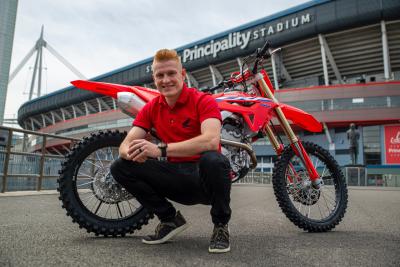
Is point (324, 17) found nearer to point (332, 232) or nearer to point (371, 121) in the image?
point (371, 121)

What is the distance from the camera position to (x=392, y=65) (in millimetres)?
28344

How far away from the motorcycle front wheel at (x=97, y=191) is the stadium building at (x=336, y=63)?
2016cm

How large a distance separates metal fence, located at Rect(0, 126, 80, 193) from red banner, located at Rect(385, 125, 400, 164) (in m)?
26.0

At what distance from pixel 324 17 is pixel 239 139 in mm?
27284

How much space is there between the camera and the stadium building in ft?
80.6

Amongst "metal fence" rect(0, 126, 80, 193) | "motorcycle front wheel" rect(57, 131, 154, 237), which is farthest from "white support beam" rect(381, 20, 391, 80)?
"motorcycle front wheel" rect(57, 131, 154, 237)

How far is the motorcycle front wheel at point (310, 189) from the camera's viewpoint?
240 cm

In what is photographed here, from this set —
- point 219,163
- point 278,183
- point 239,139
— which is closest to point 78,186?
point 219,163

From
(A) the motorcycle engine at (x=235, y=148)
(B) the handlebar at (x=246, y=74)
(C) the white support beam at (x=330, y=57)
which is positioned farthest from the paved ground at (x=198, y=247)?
(C) the white support beam at (x=330, y=57)

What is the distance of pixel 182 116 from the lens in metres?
1.83

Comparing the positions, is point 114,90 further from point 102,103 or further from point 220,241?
point 102,103

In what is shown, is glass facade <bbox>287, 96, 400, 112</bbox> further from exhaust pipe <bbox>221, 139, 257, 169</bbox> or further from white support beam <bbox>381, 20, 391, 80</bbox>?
exhaust pipe <bbox>221, 139, 257, 169</bbox>

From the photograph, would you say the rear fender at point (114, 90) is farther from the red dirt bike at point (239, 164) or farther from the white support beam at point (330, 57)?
the white support beam at point (330, 57)

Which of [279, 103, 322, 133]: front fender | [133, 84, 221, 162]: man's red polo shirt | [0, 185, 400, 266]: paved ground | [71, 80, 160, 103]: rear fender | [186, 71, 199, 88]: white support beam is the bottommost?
[0, 185, 400, 266]: paved ground
